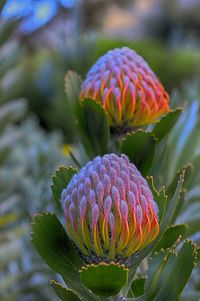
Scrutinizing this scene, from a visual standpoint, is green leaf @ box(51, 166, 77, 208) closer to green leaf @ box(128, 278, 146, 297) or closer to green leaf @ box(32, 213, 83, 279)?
green leaf @ box(32, 213, 83, 279)

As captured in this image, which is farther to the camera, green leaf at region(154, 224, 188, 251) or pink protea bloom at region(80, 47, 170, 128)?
pink protea bloom at region(80, 47, 170, 128)

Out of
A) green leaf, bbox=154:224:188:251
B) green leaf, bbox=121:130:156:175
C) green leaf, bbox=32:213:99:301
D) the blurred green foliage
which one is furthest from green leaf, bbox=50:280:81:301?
the blurred green foliage

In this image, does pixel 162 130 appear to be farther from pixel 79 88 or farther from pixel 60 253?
pixel 60 253

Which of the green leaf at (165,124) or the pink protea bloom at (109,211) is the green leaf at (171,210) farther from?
the green leaf at (165,124)

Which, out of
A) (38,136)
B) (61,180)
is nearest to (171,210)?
(61,180)

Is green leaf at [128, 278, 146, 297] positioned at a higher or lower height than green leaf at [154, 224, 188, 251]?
lower

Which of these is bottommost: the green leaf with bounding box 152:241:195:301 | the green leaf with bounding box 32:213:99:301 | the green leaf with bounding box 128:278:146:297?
the green leaf with bounding box 128:278:146:297

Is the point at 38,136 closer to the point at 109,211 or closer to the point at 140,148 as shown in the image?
the point at 140,148
